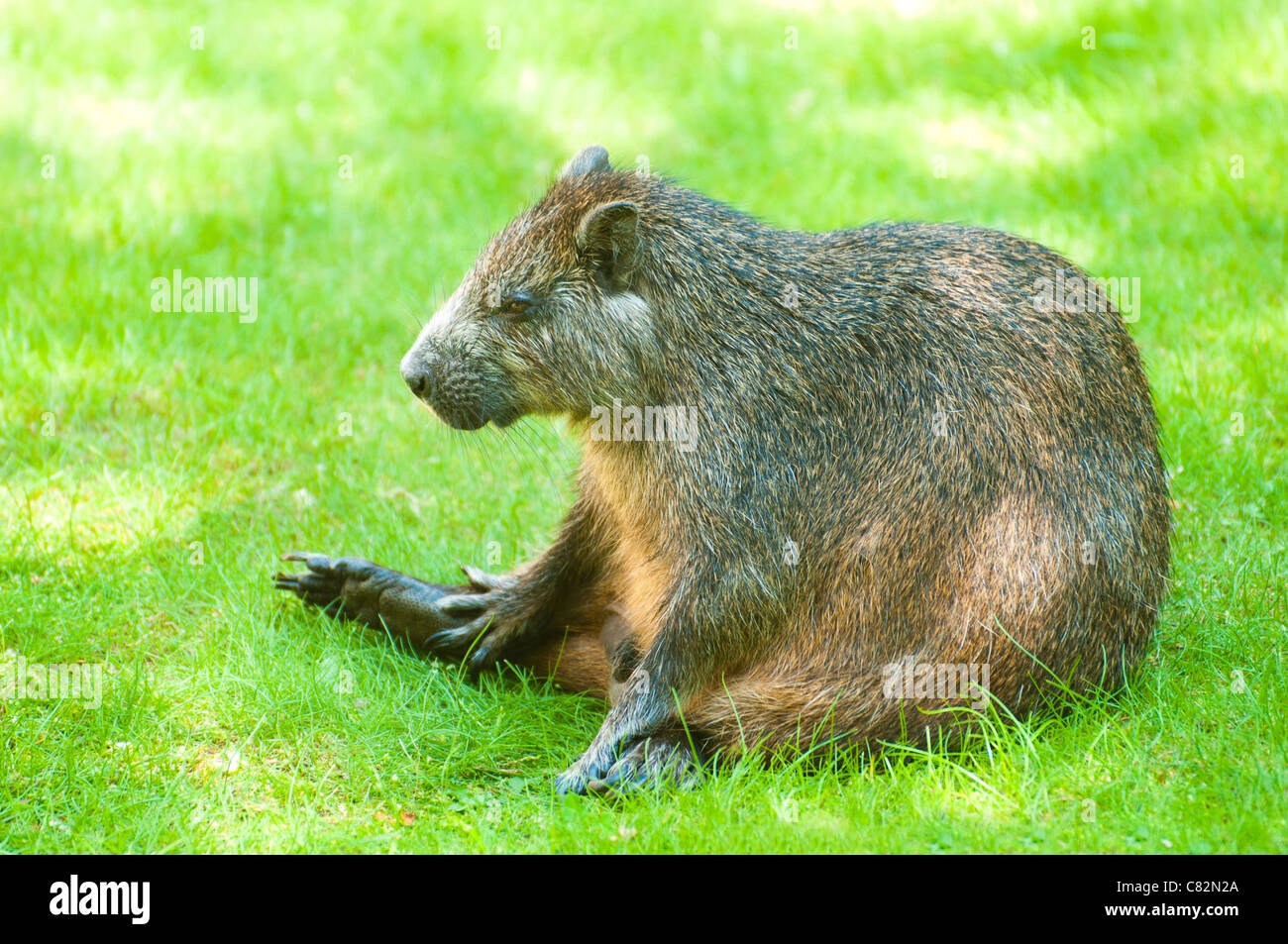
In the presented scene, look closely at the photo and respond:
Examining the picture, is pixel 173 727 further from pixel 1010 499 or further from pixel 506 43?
pixel 506 43

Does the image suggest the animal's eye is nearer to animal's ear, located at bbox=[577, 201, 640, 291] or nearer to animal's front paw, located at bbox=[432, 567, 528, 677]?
animal's ear, located at bbox=[577, 201, 640, 291]

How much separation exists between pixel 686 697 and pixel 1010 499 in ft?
3.99

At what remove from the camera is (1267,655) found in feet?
15.1

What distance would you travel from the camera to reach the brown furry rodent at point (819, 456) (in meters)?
4.30

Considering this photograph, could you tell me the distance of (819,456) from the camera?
446cm

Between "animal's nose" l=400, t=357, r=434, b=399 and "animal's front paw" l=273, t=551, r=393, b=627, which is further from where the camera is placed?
"animal's front paw" l=273, t=551, r=393, b=627

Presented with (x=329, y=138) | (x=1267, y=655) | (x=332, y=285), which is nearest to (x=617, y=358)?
(x=1267, y=655)

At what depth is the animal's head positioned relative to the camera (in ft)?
14.6

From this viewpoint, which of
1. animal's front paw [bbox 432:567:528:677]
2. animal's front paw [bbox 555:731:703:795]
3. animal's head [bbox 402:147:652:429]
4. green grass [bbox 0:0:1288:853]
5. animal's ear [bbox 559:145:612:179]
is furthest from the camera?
animal's front paw [bbox 432:567:528:677]

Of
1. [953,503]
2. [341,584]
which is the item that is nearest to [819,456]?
[953,503]

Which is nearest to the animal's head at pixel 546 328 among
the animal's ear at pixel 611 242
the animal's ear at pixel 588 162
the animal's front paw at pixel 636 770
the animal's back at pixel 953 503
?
the animal's ear at pixel 611 242

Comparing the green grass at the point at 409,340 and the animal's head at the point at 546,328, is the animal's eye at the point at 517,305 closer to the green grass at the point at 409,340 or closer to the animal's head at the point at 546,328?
the animal's head at the point at 546,328

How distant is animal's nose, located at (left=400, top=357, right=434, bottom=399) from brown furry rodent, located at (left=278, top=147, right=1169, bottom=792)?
0.01 metres

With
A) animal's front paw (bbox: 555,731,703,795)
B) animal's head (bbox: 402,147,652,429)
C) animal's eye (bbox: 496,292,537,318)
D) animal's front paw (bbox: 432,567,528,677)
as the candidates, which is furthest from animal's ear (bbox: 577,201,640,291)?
animal's front paw (bbox: 555,731,703,795)
